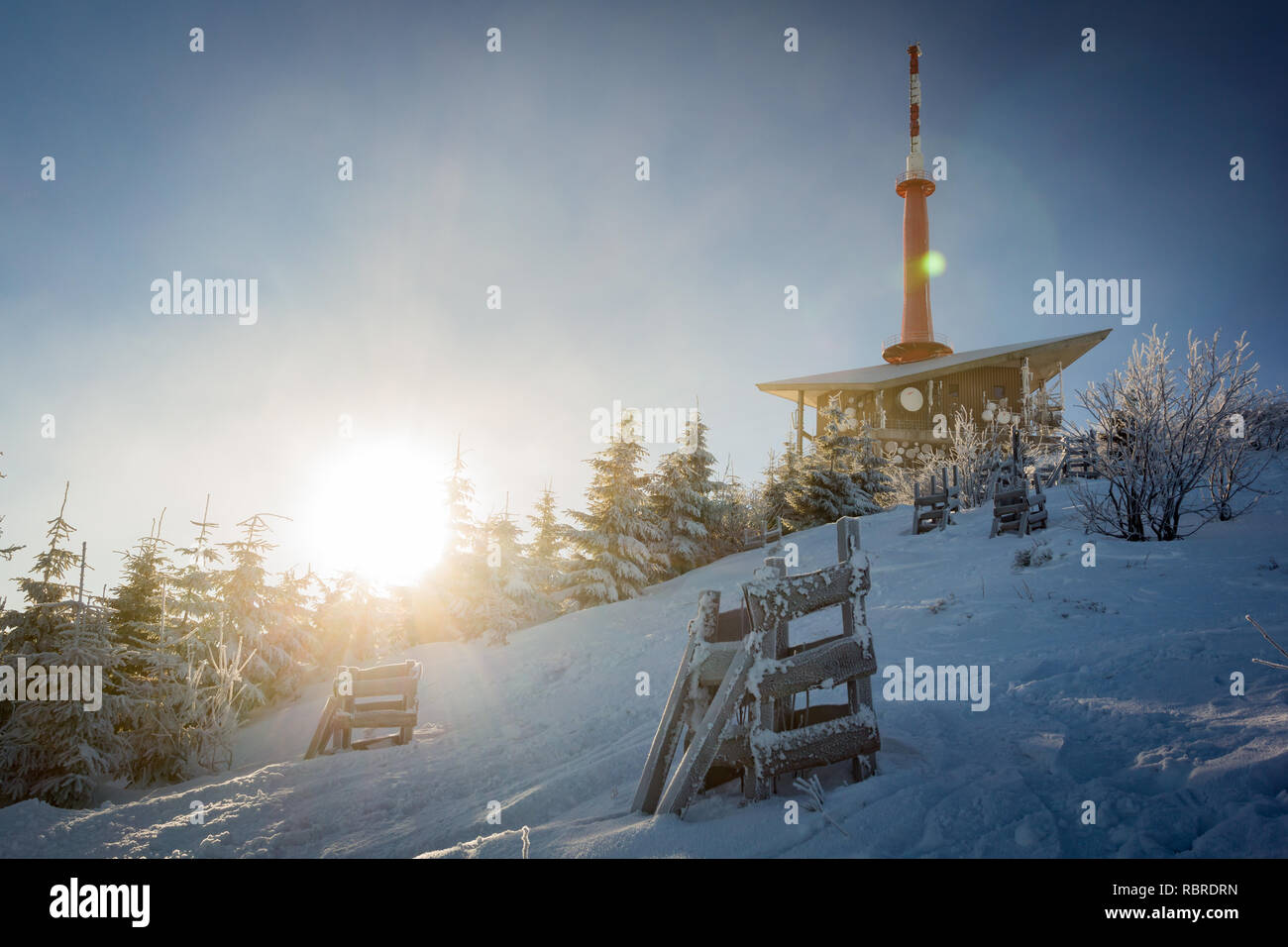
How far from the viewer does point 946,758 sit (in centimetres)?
483

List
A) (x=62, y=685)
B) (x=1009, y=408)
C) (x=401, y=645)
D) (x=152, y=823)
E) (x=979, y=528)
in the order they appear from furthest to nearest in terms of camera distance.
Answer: (x=1009, y=408) < (x=401, y=645) < (x=979, y=528) < (x=62, y=685) < (x=152, y=823)

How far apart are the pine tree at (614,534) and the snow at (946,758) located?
6340mm

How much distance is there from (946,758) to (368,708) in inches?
359

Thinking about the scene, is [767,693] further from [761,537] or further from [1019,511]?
[761,537]

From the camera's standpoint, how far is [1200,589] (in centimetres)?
801

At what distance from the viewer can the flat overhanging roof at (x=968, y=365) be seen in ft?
121

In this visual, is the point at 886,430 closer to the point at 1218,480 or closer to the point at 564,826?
the point at 1218,480

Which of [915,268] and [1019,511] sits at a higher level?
[915,268]

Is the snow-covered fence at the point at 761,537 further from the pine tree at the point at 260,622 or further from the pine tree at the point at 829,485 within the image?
the pine tree at the point at 260,622

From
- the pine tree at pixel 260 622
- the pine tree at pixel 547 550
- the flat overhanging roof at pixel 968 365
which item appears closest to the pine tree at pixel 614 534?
the pine tree at pixel 547 550

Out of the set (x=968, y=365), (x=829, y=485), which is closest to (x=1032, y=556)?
(x=829, y=485)

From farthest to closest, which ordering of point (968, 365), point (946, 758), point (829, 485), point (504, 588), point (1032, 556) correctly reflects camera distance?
point (968, 365), point (829, 485), point (504, 588), point (1032, 556), point (946, 758)
